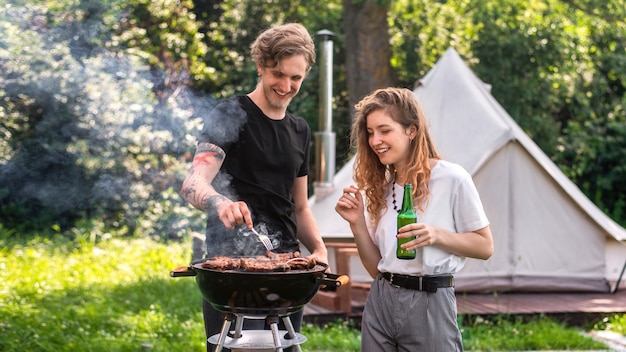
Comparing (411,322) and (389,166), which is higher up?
(389,166)

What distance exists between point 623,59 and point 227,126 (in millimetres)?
10558

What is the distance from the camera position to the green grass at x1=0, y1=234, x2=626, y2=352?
17.4ft

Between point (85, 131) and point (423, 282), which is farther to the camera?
point (85, 131)

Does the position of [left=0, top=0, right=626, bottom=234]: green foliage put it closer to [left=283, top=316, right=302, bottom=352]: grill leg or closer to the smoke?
the smoke

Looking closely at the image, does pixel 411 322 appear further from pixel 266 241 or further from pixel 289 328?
pixel 266 241

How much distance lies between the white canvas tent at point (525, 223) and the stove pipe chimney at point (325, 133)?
15 centimetres

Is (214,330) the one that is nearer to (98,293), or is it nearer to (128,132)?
(98,293)

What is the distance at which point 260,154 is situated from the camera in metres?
2.94

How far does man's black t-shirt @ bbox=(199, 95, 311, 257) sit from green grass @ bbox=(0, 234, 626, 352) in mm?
2482

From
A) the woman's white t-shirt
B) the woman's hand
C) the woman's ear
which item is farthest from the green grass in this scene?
the woman's ear

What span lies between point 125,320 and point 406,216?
11.6 feet

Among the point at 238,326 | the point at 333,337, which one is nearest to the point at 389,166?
the point at 238,326

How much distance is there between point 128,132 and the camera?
9656 mm

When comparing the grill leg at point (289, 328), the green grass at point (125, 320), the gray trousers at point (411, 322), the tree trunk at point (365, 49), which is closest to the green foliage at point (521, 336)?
the green grass at point (125, 320)
